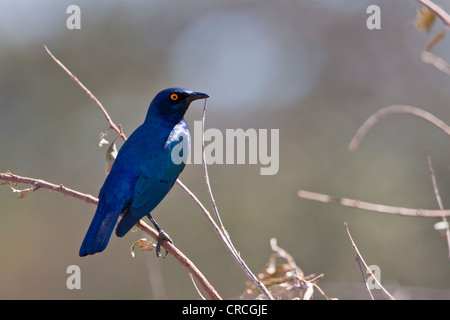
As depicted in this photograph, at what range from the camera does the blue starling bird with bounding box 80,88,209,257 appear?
151 inches

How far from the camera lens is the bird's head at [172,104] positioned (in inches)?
191

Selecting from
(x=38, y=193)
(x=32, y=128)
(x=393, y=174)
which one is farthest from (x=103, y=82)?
(x=393, y=174)

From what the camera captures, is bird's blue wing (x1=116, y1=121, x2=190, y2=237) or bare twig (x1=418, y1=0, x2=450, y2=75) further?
bird's blue wing (x1=116, y1=121, x2=190, y2=237)

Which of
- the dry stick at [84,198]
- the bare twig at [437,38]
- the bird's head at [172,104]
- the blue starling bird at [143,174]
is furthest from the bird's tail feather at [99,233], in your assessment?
the bare twig at [437,38]

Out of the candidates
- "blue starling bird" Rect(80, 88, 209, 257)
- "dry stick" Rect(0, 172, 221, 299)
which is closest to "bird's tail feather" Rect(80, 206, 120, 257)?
"blue starling bird" Rect(80, 88, 209, 257)

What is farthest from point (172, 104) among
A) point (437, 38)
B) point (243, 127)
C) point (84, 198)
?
point (243, 127)

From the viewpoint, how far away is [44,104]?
46.5 ft

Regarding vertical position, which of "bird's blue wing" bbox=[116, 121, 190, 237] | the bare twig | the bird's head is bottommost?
"bird's blue wing" bbox=[116, 121, 190, 237]

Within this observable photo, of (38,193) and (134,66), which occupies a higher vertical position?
(134,66)

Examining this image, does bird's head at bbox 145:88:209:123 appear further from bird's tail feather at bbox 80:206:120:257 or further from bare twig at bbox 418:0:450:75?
bare twig at bbox 418:0:450:75
